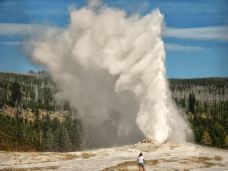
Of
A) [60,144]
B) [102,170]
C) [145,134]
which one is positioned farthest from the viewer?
[60,144]

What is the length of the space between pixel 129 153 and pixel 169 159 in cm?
948

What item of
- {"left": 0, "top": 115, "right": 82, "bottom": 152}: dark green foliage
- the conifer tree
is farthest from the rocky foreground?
{"left": 0, "top": 115, "right": 82, "bottom": 152}: dark green foliage

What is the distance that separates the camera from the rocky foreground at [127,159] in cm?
4903

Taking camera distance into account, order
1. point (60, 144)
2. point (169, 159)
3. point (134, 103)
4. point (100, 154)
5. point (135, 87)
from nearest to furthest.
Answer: point (169, 159) → point (100, 154) → point (135, 87) → point (134, 103) → point (60, 144)

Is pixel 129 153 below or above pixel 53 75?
below

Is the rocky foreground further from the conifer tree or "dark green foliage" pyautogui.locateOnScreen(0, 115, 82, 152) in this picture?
"dark green foliage" pyautogui.locateOnScreen(0, 115, 82, 152)

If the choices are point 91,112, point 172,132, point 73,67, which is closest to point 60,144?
point 91,112

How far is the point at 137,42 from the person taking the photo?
9300cm

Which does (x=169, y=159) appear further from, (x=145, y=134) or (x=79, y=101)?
(x=79, y=101)

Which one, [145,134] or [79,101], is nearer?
[145,134]

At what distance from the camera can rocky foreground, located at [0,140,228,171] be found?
49.0 meters

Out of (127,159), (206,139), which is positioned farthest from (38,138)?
(127,159)

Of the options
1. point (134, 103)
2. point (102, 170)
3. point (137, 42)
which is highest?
point (137, 42)

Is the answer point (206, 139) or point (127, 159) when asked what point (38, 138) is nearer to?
point (206, 139)
